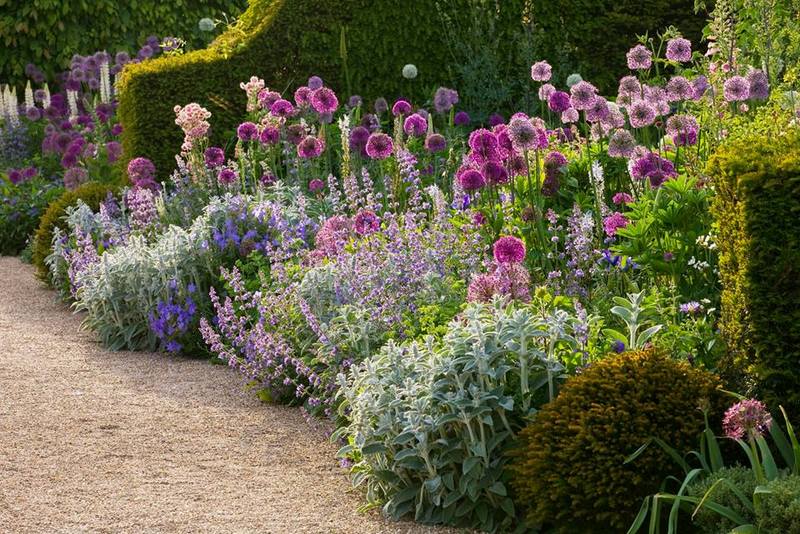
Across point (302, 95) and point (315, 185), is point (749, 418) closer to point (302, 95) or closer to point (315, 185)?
point (315, 185)

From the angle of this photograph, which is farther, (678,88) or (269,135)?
(269,135)

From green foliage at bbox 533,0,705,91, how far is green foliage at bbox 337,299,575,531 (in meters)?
5.94

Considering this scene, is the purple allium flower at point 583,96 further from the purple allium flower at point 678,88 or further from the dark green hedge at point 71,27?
the dark green hedge at point 71,27

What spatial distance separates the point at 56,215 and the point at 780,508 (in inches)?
265

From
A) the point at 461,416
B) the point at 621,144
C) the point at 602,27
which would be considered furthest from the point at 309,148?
the point at 602,27

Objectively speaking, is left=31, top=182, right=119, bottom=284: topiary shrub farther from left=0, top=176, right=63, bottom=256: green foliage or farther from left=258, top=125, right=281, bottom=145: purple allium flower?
left=258, top=125, right=281, bottom=145: purple allium flower

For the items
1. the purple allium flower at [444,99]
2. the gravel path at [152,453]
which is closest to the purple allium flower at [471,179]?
the gravel path at [152,453]

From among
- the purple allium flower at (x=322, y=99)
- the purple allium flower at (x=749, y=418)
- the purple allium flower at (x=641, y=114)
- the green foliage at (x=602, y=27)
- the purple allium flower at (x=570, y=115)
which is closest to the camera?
the purple allium flower at (x=749, y=418)

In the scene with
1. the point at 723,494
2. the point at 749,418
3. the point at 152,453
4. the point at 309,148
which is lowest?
the point at 152,453

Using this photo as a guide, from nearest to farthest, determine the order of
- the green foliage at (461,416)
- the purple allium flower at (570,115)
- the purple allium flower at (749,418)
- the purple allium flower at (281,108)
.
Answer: the purple allium flower at (749,418), the green foliage at (461,416), the purple allium flower at (570,115), the purple allium flower at (281,108)

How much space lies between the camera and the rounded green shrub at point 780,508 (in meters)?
3.18

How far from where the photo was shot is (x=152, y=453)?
16.6 ft

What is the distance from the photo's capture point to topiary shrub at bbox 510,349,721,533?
12.1 ft

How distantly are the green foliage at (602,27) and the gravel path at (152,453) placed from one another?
15.4 feet
